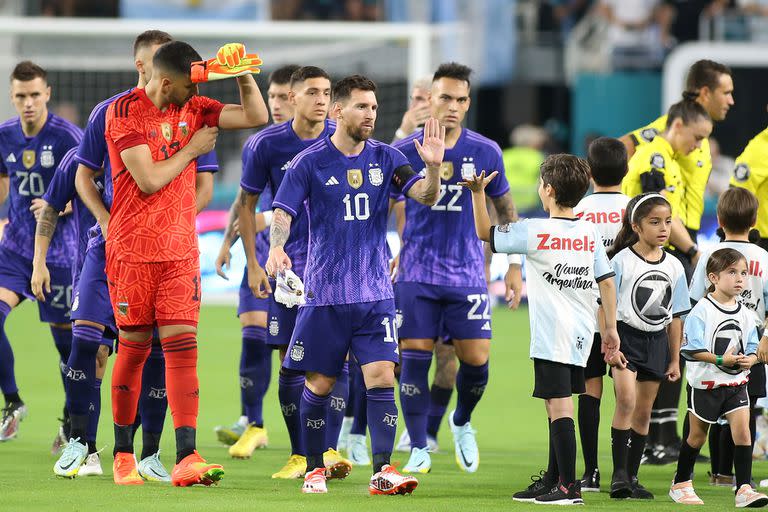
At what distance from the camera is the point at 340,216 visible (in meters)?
7.40

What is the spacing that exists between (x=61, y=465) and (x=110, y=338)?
2.78 feet

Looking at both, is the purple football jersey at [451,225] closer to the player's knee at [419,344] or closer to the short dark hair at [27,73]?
the player's knee at [419,344]

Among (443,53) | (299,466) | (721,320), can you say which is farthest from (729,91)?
(443,53)

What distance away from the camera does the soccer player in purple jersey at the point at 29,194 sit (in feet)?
30.5

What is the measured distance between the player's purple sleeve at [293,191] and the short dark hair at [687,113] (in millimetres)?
2671

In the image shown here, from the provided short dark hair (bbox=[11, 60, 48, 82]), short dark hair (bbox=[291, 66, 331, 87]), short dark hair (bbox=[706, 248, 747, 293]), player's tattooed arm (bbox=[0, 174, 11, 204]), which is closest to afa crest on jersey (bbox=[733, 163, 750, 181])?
short dark hair (bbox=[706, 248, 747, 293])

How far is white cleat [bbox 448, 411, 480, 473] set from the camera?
8508 millimetres

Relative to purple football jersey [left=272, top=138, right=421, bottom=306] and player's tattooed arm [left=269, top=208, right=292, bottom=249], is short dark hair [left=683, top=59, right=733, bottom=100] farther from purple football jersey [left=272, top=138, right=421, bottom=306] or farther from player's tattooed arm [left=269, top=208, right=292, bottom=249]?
player's tattooed arm [left=269, top=208, right=292, bottom=249]

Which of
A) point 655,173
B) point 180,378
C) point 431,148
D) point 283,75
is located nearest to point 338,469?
point 180,378

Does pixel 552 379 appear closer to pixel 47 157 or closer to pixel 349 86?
pixel 349 86

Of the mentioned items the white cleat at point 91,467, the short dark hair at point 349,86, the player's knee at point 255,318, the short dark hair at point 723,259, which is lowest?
the white cleat at point 91,467

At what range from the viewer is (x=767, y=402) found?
9.36 m

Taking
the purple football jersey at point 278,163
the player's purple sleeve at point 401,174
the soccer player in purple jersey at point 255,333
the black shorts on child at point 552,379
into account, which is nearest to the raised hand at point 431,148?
the player's purple sleeve at point 401,174

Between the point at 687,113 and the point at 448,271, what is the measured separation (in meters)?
1.82
